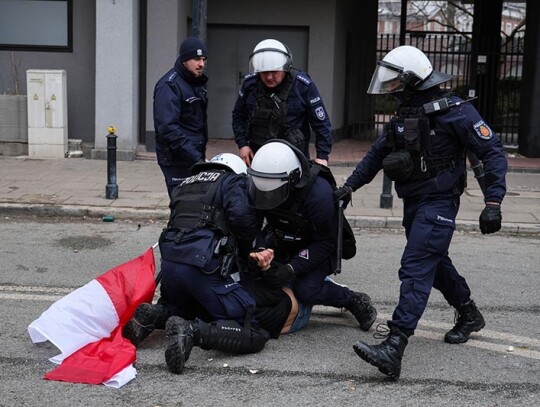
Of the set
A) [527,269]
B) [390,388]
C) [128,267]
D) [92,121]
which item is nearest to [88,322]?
[128,267]

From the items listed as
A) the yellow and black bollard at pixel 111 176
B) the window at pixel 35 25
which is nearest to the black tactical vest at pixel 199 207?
the yellow and black bollard at pixel 111 176

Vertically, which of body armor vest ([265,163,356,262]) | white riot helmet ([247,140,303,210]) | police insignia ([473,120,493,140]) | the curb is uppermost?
police insignia ([473,120,493,140])

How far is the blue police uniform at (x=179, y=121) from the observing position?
6.53 metres

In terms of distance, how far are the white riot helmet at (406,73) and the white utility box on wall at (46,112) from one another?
8.97 m

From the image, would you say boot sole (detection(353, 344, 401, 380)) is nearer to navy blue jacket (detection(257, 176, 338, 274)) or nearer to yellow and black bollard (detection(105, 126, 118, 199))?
navy blue jacket (detection(257, 176, 338, 274))

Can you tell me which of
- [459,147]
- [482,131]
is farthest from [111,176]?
[482,131]

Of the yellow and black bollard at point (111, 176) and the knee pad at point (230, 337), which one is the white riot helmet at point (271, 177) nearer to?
the knee pad at point (230, 337)

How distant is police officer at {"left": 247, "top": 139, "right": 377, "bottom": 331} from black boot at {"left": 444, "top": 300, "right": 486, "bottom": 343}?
0.54m

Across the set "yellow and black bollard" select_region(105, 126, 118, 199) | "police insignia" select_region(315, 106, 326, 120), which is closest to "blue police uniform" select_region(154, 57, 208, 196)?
"police insignia" select_region(315, 106, 326, 120)

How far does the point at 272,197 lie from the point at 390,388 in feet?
4.19

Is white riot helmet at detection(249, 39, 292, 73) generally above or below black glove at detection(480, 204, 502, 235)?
above

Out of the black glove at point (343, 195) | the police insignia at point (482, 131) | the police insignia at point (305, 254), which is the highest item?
the police insignia at point (482, 131)

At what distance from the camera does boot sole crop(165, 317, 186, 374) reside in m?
4.62

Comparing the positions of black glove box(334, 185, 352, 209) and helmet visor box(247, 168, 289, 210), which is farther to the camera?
black glove box(334, 185, 352, 209)
